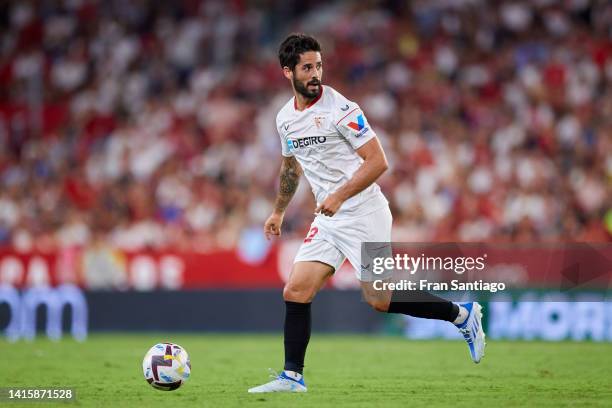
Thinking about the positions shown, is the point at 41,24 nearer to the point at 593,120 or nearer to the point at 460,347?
the point at 593,120

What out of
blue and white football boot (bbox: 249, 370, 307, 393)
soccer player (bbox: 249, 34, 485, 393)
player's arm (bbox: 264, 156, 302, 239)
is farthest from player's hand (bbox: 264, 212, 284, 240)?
blue and white football boot (bbox: 249, 370, 307, 393)

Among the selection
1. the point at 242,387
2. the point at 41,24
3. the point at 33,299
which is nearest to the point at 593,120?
the point at 33,299

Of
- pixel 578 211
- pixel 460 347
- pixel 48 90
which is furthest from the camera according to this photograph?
pixel 48 90

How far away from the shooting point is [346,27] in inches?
859

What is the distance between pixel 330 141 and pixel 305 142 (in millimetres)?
202

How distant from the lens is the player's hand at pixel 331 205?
8203 millimetres

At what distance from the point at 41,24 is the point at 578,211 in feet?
43.5

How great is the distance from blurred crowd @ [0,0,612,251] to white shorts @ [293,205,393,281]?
761cm

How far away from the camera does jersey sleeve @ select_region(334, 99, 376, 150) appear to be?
848 centimetres

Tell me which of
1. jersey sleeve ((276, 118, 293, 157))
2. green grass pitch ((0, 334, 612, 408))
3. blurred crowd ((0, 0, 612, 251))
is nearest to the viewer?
green grass pitch ((0, 334, 612, 408))

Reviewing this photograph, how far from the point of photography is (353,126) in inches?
334

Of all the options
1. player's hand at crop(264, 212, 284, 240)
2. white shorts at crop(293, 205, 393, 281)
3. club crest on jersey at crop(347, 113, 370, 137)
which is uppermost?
club crest on jersey at crop(347, 113, 370, 137)

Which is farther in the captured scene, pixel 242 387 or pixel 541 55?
pixel 541 55

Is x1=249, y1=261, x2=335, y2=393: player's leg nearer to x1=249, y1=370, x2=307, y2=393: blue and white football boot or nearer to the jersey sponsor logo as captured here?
x1=249, y1=370, x2=307, y2=393: blue and white football boot
